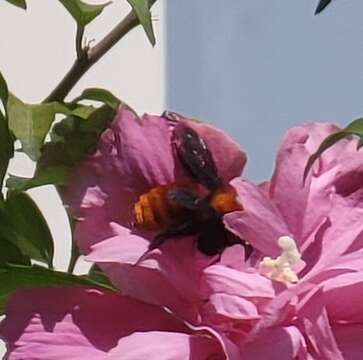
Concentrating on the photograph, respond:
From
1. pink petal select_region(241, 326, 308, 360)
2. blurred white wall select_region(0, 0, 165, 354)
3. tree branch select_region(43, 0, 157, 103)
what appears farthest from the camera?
blurred white wall select_region(0, 0, 165, 354)

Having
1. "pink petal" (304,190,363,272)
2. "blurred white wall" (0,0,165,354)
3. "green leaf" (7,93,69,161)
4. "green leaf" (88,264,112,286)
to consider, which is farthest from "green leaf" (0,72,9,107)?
"blurred white wall" (0,0,165,354)

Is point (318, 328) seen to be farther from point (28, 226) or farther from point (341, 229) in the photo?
point (28, 226)

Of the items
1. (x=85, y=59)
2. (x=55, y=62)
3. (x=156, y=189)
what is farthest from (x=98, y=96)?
(x=55, y=62)

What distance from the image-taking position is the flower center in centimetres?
41

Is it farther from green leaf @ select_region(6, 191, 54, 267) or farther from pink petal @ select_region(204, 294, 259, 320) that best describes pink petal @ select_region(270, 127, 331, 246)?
green leaf @ select_region(6, 191, 54, 267)

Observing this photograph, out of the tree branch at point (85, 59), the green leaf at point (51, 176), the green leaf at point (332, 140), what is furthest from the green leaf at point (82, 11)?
the green leaf at point (332, 140)

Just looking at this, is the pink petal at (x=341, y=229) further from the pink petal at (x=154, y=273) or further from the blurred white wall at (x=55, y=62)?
the blurred white wall at (x=55, y=62)

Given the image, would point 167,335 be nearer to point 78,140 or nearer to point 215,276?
point 215,276

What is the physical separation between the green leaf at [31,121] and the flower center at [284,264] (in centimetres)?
17

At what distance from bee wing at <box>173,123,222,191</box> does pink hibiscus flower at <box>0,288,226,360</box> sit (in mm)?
49

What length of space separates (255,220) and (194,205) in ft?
0.08

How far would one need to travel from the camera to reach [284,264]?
41 cm

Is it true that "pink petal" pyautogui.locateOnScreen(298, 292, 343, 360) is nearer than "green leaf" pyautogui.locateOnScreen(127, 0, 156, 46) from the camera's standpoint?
Yes

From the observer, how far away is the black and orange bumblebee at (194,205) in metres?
0.43
